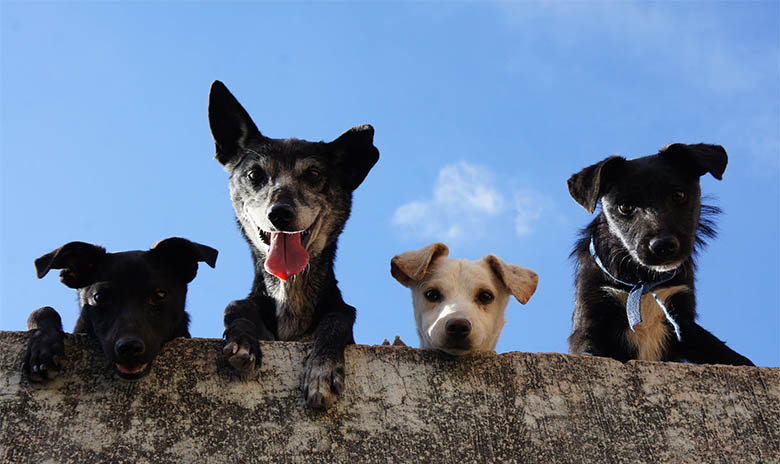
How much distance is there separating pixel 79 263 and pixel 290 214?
139 cm

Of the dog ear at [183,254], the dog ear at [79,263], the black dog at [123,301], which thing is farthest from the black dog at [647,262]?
the dog ear at [79,263]

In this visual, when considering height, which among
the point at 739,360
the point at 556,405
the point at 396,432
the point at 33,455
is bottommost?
the point at 33,455

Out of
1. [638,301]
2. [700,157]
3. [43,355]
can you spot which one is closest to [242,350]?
[43,355]

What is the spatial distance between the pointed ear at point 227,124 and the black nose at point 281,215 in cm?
112

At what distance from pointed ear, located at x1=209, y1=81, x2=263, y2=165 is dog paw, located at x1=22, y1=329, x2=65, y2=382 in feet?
7.79

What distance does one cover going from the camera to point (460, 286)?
5203 millimetres

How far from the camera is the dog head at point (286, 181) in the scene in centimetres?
521

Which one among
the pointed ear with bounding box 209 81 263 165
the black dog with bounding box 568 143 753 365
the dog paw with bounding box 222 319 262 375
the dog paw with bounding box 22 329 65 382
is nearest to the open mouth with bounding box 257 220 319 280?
the dog paw with bounding box 222 319 262 375

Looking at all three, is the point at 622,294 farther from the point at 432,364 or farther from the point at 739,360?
the point at 432,364

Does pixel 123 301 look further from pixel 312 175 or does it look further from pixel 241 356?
pixel 312 175

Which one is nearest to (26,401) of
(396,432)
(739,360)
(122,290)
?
(122,290)

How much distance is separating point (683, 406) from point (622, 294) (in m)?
1.25

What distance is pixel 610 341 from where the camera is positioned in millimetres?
5488

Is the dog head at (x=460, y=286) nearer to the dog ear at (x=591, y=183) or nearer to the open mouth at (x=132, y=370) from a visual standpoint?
the dog ear at (x=591, y=183)
